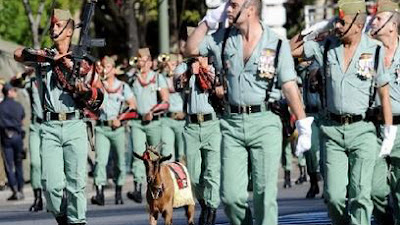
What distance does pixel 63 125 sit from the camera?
47.6ft

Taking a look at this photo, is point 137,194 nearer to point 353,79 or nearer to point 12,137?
point 12,137

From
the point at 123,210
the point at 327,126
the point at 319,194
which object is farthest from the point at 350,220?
the point at 319,194

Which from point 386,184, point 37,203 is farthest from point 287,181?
point 386,184

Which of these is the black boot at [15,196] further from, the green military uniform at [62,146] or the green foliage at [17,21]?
the green foliage at [17,21]

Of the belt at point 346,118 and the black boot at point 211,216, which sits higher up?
the belt at point 346,118

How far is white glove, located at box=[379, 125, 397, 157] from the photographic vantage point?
1266cm

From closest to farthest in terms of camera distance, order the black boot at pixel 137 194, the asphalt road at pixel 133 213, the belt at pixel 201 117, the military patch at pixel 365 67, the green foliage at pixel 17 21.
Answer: the military patch at pixel 365 67 < the belt at pixel 201 117 < the asphalt road at pixel 133 213 < the black boot at pixel 137 194 < the green foliage at pixel 17 21

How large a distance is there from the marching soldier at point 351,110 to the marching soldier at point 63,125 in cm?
282

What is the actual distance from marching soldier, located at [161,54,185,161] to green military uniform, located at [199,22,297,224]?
11081 mm

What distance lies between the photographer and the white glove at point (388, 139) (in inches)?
498

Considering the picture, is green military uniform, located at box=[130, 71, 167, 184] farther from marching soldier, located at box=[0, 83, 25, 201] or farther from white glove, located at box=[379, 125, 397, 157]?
white glove, located at box=[379, 125, 397, 157]

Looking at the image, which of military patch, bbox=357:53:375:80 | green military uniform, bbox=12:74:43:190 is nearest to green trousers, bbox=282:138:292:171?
green military uniform, bbox=12:74:43:190

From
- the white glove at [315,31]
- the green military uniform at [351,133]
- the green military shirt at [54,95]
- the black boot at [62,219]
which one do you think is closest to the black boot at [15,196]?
the black boot at [62,219]

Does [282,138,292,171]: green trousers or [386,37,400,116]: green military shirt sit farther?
[282,138,292,171]: green trousers
